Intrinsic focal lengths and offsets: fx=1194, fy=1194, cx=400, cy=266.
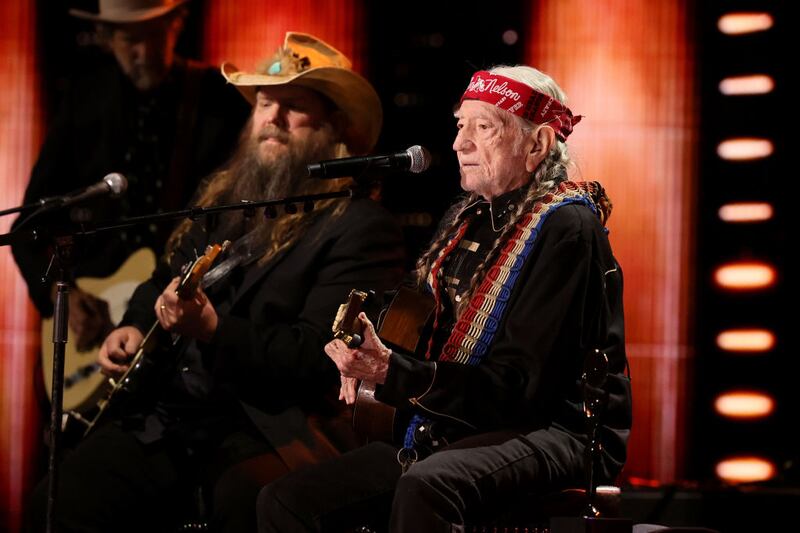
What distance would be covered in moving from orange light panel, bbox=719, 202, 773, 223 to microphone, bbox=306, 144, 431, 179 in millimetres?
2336

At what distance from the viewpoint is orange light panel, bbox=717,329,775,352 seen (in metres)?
5.77

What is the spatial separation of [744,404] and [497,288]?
2473 millimetres

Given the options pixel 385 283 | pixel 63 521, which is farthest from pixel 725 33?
pixel 63 521

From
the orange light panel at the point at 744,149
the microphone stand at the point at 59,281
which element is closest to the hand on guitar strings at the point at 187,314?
the microphone stand at the point at 59,281

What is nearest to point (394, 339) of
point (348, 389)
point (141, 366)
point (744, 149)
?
point (348, 389)

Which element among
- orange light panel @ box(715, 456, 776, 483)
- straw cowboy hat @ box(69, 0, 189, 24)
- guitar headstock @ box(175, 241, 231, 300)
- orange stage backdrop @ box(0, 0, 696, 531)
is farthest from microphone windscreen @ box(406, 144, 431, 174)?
straw cowboy hat @ box(69, 0, 189, 24)

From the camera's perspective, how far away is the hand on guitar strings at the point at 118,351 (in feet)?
15.9

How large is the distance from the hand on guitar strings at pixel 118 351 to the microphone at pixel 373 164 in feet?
4.30

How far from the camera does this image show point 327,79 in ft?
16.7

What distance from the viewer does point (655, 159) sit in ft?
19.2

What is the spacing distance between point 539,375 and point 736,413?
2534 millimetres

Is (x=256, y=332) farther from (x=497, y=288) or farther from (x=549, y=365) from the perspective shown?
(x=549, y=365)

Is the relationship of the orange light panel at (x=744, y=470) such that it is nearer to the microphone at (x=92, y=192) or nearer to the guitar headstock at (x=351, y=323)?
the guitar headstock at (x=351, y=323)

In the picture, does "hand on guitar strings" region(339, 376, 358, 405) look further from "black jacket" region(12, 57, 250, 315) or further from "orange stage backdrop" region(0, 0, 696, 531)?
"black jacket" region(12, 57, 250, 315)
